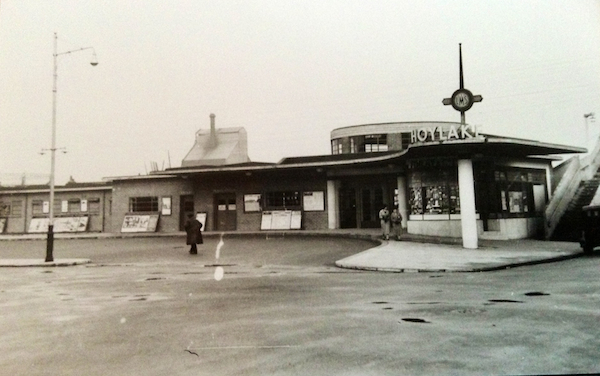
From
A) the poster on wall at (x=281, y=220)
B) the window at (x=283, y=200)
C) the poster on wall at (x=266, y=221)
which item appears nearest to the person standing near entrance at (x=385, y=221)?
the poster on wall at (x=281, y=220)

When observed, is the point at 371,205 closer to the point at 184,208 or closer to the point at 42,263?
the point at 184,208

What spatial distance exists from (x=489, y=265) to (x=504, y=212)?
31.9 ft

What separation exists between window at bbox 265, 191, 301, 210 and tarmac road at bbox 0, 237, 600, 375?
50.9 ft

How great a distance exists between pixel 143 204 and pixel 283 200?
9.96 metres

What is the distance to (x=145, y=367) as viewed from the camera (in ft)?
15.3

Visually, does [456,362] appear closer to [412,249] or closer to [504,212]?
[412,249]

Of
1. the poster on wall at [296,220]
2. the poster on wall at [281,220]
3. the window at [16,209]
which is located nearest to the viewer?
the poster on wall at [296,220]

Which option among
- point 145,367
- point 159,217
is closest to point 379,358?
point 145,367

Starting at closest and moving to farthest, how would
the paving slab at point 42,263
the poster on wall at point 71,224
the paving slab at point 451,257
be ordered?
the paving slab at point 451,257 → the paving slab at point 42,263 → the poster on wall at point 71,224

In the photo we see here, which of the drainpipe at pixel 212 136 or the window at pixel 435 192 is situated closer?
the window at pixel 435 192

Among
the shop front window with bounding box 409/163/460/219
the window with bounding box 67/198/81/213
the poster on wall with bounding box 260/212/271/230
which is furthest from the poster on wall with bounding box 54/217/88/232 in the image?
the shop front window with bounding box 409/163/460/219

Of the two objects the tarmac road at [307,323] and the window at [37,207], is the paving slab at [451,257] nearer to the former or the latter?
the tarmac road at [307,323]

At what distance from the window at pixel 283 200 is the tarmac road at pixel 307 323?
15526 millimetres

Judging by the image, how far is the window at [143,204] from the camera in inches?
1207
